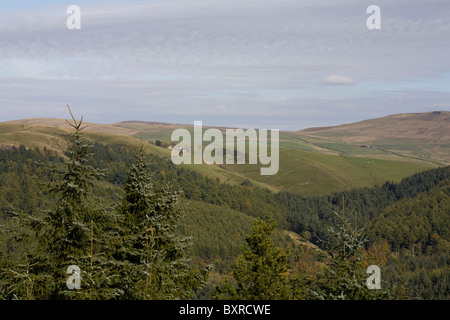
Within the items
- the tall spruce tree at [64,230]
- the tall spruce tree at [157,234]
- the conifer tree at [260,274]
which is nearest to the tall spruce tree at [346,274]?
the conifer tree at [260,274]

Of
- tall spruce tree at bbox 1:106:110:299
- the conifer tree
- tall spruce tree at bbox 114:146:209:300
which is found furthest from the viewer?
tall spruce tree at bbox 114:146:209:300

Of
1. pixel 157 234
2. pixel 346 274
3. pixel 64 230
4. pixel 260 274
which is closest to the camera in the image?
pixel 64 230

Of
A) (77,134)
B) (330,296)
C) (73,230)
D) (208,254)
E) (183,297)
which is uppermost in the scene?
(77,134)

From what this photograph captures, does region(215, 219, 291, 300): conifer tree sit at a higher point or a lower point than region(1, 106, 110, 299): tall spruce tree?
lower

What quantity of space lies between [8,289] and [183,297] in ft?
29.2

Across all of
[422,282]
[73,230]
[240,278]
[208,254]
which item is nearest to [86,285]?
[73,230]

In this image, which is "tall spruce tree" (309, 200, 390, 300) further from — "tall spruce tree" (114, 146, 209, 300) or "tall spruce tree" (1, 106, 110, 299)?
"tall spruce tree" (1, 106, 110, 299)

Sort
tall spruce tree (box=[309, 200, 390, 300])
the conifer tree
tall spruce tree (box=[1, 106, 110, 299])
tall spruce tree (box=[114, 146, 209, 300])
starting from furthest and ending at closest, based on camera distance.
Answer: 1. tall spruce tree (box=[114, 146, 209, 300])
2. the conifer tree
3. tall spruce tree (box=[309, 200, 390, 300])
4. tall spruce tree (box=[1, 106, 110, 299])

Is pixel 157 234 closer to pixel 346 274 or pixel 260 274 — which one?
pixel 260 274

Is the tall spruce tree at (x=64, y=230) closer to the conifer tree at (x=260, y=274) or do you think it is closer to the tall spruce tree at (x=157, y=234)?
the tall spruce tree at (x=157, y=234)

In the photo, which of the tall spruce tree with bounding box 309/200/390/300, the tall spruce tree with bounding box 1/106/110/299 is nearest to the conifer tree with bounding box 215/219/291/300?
the tall spruce tree with bounding box 309/200/390/300

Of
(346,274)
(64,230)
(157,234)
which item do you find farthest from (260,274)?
(64,230)
